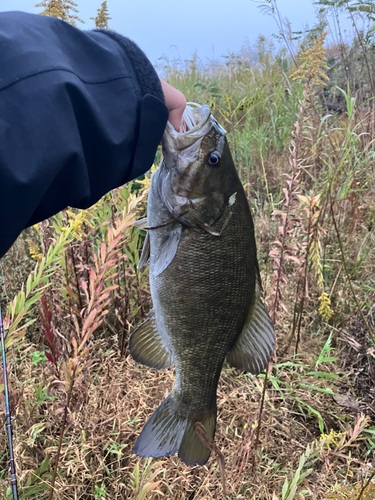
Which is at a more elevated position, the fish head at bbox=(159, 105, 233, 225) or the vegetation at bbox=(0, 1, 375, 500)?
the fish head at bbox=(159, 105, 233, 225)

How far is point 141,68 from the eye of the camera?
1.15 meters

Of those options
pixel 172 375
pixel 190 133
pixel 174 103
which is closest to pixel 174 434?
pixel 172 375

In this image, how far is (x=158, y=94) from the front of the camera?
45.2 inches

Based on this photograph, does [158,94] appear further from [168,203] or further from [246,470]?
[246,470]

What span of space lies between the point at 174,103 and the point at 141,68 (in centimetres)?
19

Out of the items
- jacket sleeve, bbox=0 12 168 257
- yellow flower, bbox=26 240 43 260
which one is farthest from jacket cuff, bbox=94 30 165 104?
yellow flower, bbox=26 240 43 260

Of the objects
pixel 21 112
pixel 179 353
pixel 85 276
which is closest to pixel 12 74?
pixel 21 112

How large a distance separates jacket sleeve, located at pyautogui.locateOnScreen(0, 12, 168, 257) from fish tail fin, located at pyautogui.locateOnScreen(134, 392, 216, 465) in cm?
84

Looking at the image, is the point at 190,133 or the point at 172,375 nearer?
the point at 190,133

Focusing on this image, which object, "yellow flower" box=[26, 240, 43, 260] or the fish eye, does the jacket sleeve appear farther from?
"yellow flower" box=[26, 240, 43, 260]

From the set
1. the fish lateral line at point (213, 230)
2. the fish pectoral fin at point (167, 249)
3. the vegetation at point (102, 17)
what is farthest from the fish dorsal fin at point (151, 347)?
the vegetation at point (102, 17)

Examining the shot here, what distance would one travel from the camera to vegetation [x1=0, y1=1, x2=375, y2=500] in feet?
4.89

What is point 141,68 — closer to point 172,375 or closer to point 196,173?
point 196,173

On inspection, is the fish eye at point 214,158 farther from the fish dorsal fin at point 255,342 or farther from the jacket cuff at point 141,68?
the fish dorsal fin at point 255,342
